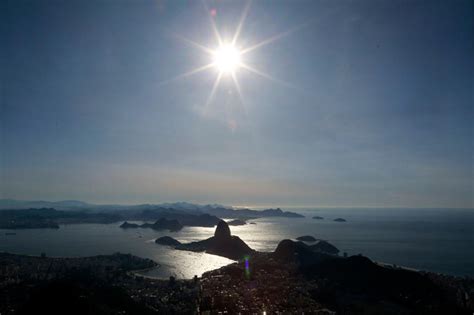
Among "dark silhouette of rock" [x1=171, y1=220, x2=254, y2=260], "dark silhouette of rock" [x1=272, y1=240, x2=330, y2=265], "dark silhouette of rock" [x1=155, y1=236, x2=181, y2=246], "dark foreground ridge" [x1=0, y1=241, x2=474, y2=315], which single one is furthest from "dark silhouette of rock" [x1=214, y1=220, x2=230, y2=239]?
"dark foreground ridge" [x1=0, y1=241, x2=474, y2=315]

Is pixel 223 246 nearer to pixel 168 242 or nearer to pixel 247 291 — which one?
pixel 168 242

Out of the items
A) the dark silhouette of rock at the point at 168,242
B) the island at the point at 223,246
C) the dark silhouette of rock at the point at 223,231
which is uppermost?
the dark silhouette of rock at the point at 223,231

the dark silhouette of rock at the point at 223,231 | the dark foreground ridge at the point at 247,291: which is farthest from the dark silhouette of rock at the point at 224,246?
the dark foreground ridge at the point at 247,291

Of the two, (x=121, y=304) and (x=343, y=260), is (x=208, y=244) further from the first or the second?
(x=121, y=304)

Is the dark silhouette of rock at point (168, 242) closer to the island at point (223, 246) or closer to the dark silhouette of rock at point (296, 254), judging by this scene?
the island at point (223, 246)

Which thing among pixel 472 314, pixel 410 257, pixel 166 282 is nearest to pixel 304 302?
pixel 472 314

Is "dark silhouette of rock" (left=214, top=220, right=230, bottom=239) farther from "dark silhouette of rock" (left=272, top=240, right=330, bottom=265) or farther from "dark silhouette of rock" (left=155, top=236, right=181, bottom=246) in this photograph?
"dark silhouette of rock" (left=272, top=240, right=330, bottom=265)

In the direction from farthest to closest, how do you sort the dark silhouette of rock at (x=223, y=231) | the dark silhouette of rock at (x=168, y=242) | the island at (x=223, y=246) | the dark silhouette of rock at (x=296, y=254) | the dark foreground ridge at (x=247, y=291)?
the dark silhouette of rock at (x=168, y=242) < the dark silhouette of rock at (x=223, y=231) < the island at (x=223, y=246) < the dark silhouette of rock at (x=296, y=254) < the dark foreground ridge at (x=247, y=291)

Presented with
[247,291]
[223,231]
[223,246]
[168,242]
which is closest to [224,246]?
[223,246]
